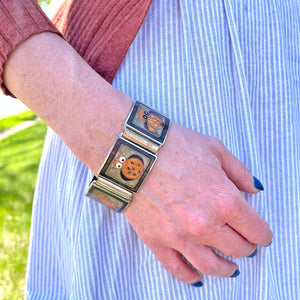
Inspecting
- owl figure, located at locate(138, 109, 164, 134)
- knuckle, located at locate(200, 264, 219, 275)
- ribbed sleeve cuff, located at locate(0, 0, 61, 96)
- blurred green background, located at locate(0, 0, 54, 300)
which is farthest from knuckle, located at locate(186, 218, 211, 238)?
blurred green background, located at locate(0, 0, 54, 300)

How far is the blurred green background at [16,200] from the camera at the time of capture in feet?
10.3

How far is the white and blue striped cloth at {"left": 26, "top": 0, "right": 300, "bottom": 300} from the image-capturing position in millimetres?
1004

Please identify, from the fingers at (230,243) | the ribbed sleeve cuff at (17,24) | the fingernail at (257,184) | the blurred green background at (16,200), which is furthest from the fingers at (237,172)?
the blurred green background at (16,200)

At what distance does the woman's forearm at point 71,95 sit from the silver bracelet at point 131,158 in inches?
0.9

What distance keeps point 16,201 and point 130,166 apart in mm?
3773

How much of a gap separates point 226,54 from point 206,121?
19 centimetres

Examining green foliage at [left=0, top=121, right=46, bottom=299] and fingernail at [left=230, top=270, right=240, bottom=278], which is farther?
green foliage at [left=0, top=121, right=46, bottom=299]

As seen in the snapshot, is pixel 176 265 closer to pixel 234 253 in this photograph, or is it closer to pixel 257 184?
pixel 234 253

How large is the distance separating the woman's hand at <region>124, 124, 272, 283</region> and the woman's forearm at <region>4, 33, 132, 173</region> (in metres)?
0.13

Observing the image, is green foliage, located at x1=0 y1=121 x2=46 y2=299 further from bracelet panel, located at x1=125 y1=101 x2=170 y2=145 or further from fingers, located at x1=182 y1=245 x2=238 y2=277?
bracelet panel, located at x1=125 y1=101 x2=170 y2=145

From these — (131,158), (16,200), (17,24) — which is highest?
(17,24)

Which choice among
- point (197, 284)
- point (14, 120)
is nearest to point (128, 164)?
point (197, 284)

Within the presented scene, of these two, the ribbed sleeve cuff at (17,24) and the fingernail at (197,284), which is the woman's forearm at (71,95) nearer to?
the ribbed sleeve cuff at (17,24)

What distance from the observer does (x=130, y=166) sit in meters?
0.88
